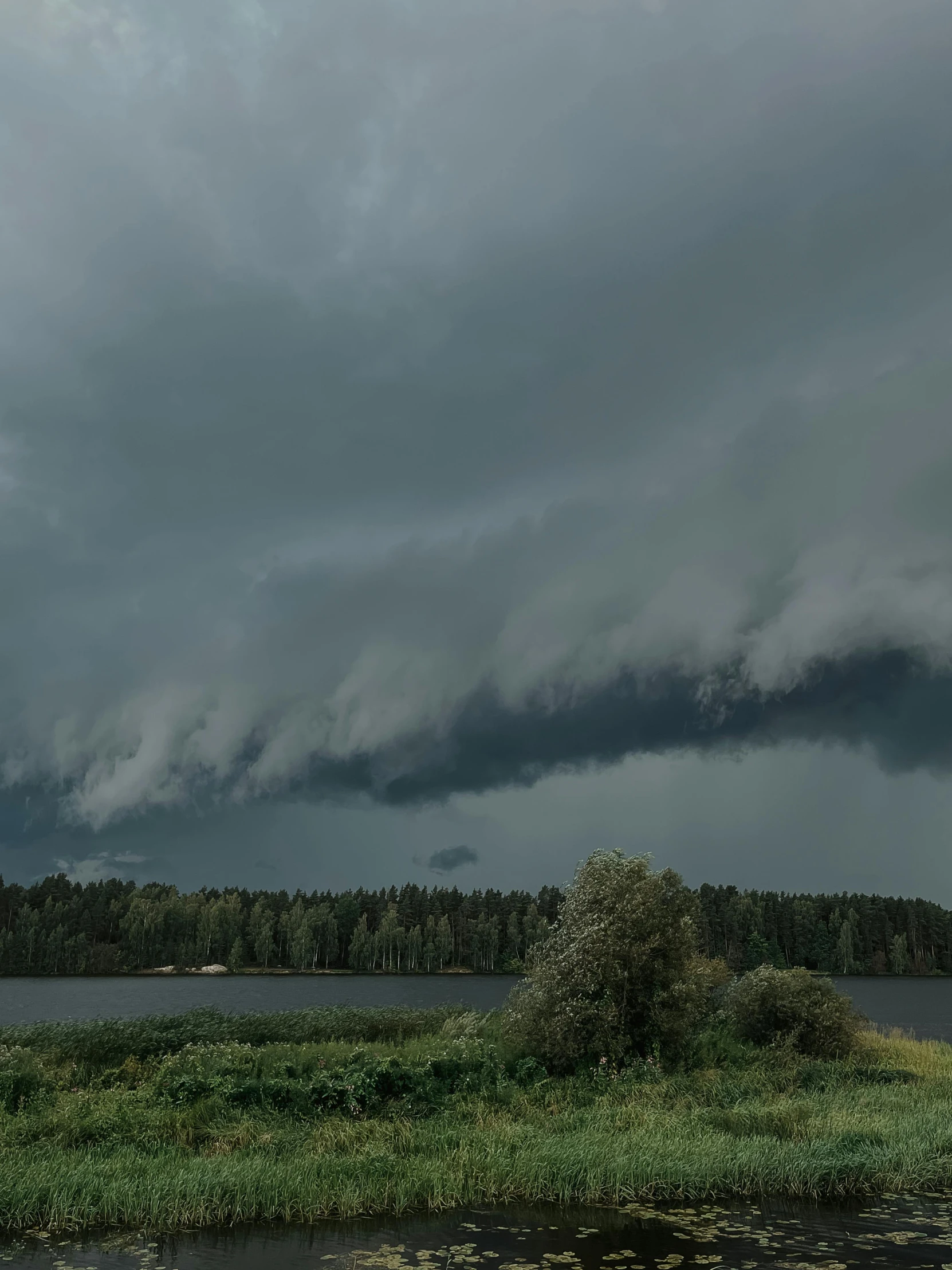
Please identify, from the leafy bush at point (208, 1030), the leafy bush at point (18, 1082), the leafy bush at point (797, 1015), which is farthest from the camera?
the leafy bush at point (797, 1015)

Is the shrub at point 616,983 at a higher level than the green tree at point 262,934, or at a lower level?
higher

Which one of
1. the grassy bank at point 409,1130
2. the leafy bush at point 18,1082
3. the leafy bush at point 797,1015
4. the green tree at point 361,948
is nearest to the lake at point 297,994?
the green tree at point 361,948

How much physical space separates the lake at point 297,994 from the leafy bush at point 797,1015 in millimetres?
33064

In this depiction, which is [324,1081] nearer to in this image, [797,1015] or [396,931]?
[797,1015]

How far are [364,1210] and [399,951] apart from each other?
566 ft

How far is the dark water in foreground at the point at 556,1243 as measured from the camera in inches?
522

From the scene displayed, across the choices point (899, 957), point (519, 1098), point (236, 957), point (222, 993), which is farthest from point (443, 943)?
point (519, 1098)

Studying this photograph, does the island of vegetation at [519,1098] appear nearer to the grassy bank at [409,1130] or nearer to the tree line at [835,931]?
the grassy bank at [409,1130]

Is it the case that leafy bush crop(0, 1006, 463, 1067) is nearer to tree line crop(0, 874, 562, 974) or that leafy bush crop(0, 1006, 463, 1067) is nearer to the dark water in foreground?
the dark water in foreground

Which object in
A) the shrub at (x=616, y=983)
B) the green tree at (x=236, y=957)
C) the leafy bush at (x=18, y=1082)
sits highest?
the shrub at (x=616, y=983)

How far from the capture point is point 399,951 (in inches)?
7057

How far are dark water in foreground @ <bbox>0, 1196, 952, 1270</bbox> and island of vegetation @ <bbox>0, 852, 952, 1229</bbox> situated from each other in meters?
0.86

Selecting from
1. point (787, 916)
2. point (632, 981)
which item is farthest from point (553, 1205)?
point (787, 916)

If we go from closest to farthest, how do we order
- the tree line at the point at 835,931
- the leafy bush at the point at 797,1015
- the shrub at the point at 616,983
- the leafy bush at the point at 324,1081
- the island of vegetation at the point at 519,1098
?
the island of vegetation at the point at 519,1098 < the leafy bush at the point at 324,1081 < the shrub at the point at 616,983 < the leafy bush at the point at 797,1015 < the tree line at the point at 835,931
